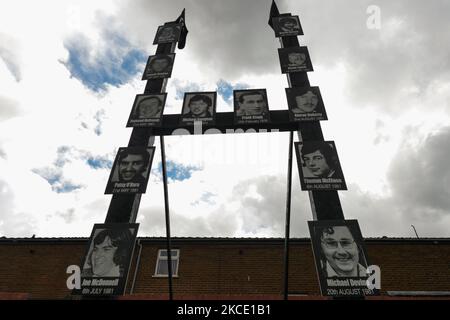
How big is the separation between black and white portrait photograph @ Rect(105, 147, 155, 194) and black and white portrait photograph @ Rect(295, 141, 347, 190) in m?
3.40

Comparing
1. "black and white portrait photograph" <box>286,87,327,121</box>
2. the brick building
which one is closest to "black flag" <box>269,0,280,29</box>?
"black and white portrait photograph" <box>286,87,327,121</box>

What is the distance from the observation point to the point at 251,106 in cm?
686

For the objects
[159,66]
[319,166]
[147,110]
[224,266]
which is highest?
[159,66]

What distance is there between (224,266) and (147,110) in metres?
9.95

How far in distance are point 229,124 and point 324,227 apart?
10.9 feet

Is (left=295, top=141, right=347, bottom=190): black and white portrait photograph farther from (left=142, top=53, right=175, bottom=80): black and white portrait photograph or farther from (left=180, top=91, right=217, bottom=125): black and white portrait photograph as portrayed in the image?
(left=142, top=53, right=175, bottom=80): black and white portrait photograph

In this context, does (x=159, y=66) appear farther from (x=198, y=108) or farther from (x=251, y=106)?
(x=251, y=106)

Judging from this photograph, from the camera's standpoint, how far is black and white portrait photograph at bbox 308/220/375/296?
438cm

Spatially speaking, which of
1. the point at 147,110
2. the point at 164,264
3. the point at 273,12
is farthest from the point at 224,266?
the point at 273,12

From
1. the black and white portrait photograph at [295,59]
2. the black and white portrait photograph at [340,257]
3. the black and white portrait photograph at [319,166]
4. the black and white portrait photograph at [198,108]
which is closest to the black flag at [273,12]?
the black and white portrait photograph at [295,59]

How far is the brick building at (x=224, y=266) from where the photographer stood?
41.9 feet

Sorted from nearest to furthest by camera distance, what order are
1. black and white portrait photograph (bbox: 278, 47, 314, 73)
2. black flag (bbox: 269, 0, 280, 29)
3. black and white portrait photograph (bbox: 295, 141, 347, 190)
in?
1. black and white portrait photograph (bbox: 295, 141, 347, 190)
2. black and white portrait photograph (bbox: 278, 47, 314, 73)
3. black flag (bbox: 269, 0, 280, 29)
